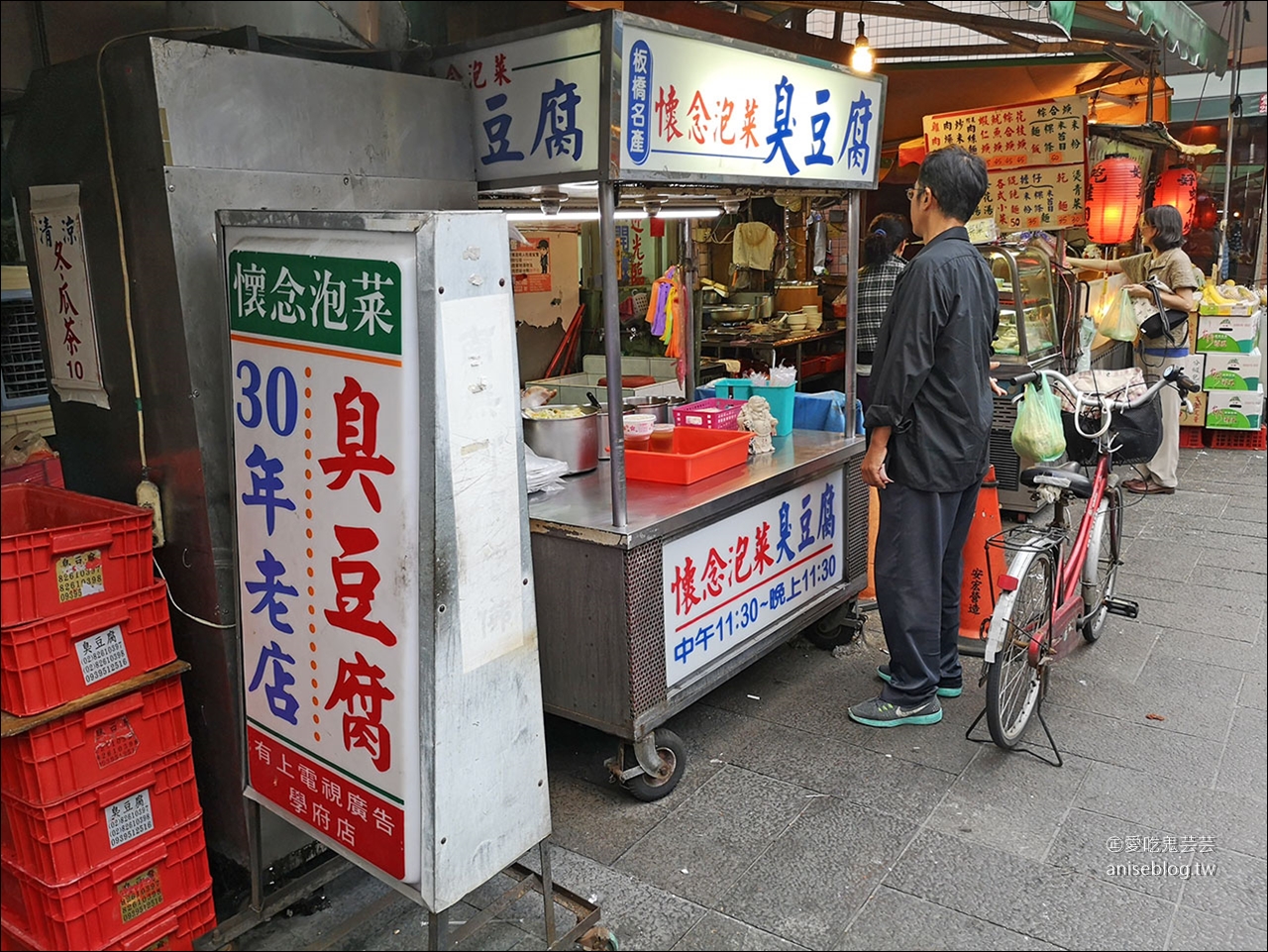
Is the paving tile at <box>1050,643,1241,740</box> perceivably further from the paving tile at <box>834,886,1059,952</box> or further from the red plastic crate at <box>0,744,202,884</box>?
the red plastic crate at <box>0,744,202,884</box>

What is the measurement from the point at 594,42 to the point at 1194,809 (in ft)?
12.1

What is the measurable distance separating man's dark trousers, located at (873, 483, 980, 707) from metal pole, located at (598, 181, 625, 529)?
1369mm

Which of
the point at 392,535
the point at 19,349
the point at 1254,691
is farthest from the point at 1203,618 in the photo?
the point at 19,349

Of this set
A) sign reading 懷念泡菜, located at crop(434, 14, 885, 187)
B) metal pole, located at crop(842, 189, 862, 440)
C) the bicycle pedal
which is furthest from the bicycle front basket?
sign reading 懷念泡菜, located at crop(434, 14, 885, 187)

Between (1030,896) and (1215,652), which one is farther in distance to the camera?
(1215,652)

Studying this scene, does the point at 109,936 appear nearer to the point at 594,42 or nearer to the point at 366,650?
the point at 366,650

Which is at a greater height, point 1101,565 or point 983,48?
point 983,48

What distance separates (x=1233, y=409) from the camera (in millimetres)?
9672

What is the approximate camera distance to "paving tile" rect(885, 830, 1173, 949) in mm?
2985

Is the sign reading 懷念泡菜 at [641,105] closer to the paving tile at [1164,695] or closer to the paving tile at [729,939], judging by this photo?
the paving tile at [729,939]

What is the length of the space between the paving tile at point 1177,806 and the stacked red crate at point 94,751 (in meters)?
3.36

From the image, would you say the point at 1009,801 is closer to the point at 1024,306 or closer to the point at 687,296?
the point at 687,296

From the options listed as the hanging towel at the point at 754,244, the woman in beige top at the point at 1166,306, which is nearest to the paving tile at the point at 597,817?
the woman in beige top at the point at 1166,306

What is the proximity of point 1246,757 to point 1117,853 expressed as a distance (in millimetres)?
1104
